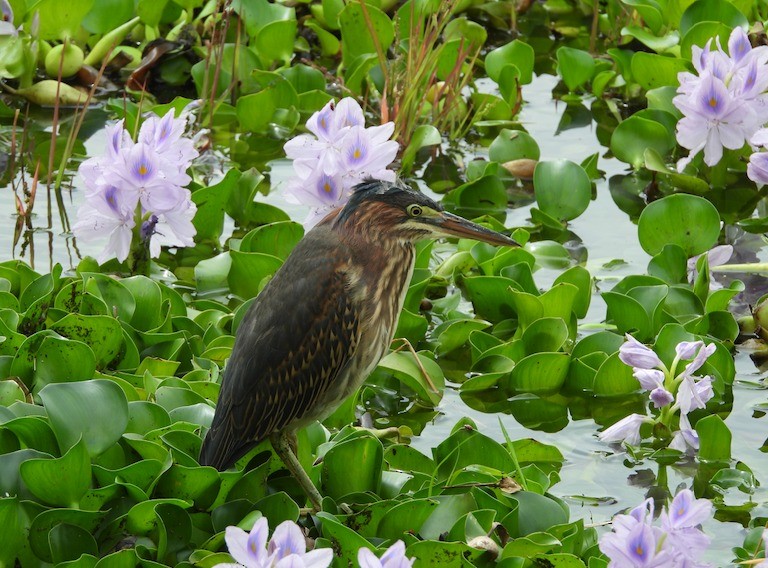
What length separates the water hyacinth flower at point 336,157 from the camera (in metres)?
4.83

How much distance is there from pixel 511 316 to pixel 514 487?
1.58 meters

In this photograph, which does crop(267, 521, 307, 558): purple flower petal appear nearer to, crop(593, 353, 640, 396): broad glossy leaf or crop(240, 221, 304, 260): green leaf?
crop(593, 353, 640, 396): broad glossy leaf

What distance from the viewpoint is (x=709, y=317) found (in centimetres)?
505

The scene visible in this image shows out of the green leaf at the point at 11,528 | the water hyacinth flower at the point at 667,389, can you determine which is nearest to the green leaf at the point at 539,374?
the water hyacinth flower at the point at 667,389

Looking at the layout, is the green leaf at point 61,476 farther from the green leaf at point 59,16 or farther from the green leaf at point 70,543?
the green leaf at point 59,16

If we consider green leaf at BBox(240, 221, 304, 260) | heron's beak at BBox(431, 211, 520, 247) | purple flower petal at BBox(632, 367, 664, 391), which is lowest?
purple flower petal at BBox(632, 367, 664, 391)

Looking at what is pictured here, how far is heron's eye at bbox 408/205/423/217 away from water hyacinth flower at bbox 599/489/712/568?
1.31 meters

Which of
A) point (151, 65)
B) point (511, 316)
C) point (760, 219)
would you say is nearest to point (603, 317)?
point (511, 316)

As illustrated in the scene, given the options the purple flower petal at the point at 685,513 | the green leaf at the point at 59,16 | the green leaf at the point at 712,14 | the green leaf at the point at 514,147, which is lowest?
the purple flower petal at the point at 685,513

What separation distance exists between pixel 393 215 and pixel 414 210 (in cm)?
7

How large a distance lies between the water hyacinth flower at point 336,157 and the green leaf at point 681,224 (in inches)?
52.3

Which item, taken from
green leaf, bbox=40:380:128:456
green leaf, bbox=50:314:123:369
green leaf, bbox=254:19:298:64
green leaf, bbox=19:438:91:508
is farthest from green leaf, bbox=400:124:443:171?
green leaf, bbox=19:438:91:508

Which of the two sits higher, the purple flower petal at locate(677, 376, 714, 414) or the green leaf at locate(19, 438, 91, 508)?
the purple flower petal at locate(677, 376, 714, 414)

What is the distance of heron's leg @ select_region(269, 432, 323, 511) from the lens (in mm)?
3807
